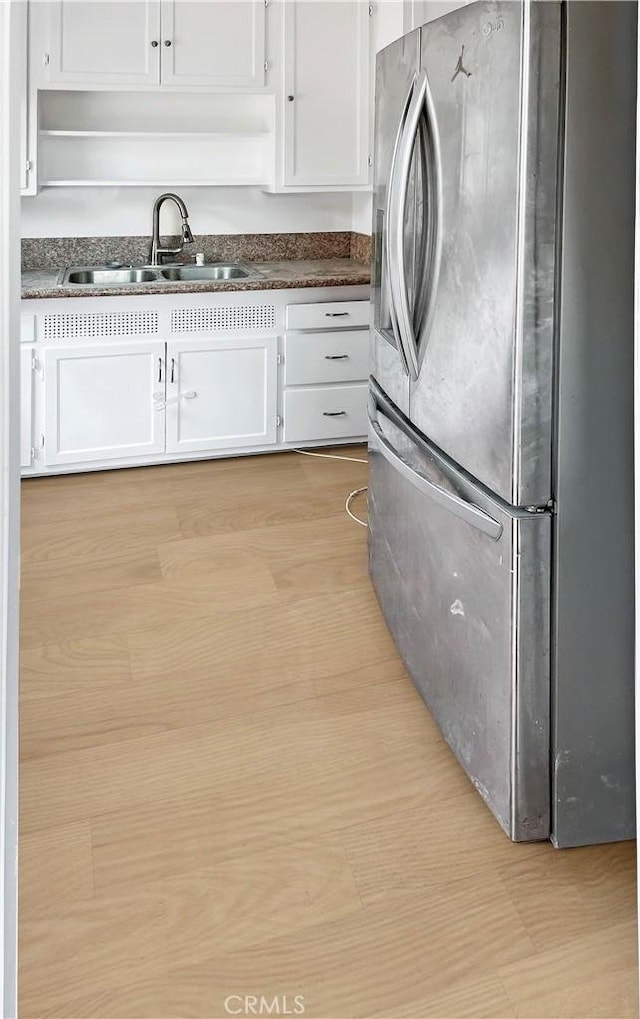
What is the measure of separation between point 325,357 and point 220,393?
503 millimetres

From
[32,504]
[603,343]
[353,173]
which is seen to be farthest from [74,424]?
[603,343]

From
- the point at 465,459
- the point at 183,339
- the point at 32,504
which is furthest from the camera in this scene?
the point at 183,339

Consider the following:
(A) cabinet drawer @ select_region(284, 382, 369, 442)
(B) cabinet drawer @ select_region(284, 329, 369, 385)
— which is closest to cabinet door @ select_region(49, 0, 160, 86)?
(B) cabinet drawer @ select_region(284, 329, 369, 385)

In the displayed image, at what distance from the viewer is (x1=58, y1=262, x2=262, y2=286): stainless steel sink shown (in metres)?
4.04

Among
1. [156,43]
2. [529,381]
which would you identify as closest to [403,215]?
[529,381]

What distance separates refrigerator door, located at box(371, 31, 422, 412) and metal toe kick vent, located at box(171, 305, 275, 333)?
1.38m

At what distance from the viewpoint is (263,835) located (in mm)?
1803

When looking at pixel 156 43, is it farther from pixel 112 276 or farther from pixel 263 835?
pixel 263 835

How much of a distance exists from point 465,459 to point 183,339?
2.21 meters

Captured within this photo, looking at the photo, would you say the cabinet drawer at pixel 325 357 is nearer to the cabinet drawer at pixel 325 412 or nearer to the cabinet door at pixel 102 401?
the cabinet drawer at pixel 325 412

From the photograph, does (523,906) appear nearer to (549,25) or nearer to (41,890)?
(41,890)

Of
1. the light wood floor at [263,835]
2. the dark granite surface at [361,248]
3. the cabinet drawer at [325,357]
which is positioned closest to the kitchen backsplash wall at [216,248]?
the dark granite surface at [361,248]

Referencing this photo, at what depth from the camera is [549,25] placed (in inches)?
58.9

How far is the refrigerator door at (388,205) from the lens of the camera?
2.04 m
